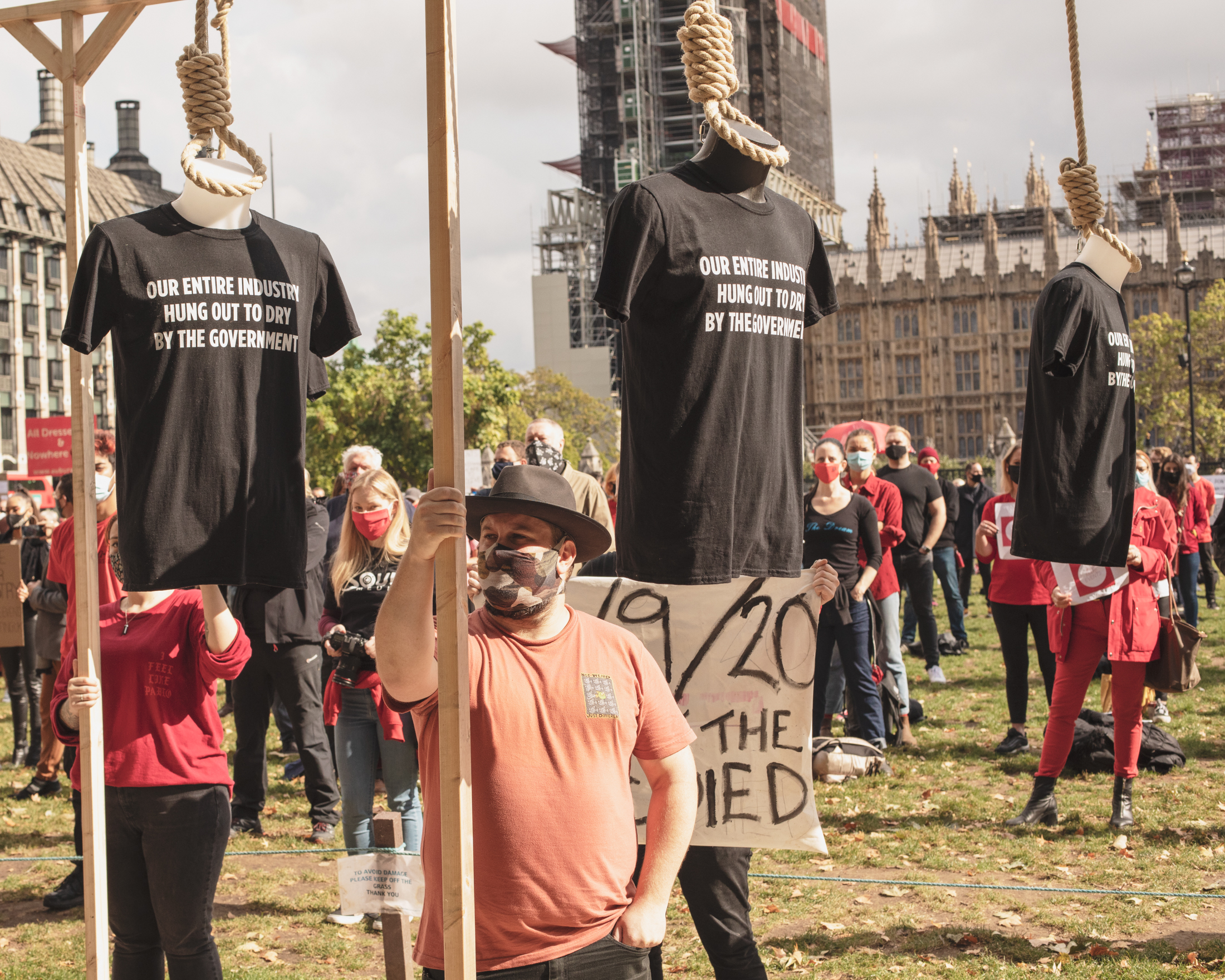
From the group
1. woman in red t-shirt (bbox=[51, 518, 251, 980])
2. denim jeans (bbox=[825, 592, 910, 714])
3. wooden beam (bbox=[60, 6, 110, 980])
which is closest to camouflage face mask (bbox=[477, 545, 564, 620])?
wooden beam (bbox=[60, 6, 110, 980])

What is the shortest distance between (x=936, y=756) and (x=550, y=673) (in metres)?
6.32

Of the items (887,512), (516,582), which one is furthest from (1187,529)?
(516,582)

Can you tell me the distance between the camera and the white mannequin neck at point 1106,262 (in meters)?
3.84

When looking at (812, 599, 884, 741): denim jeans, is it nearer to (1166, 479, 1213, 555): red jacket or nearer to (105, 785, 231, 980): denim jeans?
(105, 785, 231, 980): denim jeans

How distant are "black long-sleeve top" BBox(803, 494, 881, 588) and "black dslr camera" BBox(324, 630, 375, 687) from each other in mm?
3013

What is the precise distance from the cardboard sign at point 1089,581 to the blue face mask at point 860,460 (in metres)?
2.51

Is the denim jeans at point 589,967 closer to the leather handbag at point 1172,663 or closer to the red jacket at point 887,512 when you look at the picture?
the leather handbag at point 1172,663

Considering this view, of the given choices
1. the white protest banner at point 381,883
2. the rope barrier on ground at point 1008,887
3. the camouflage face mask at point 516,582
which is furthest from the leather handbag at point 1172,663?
the camouflage face mask at point 516,582

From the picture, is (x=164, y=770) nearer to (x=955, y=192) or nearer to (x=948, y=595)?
(x=948, y=595)

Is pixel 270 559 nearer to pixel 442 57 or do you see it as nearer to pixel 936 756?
pixel 442 57

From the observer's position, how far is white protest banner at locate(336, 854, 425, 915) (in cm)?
397

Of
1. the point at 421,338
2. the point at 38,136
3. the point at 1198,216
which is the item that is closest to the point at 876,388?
the point at 1198,216

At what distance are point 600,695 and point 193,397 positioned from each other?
1138 millimetres

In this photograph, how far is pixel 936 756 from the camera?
28.3 feet
